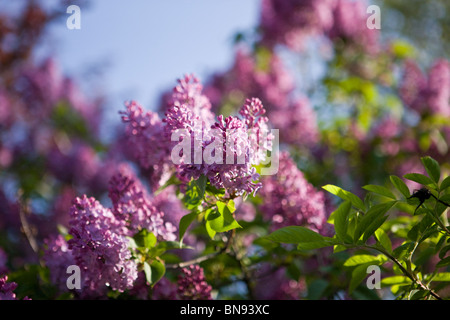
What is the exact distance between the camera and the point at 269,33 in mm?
3885

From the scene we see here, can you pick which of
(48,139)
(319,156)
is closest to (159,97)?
(319,156)

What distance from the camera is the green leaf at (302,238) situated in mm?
1280

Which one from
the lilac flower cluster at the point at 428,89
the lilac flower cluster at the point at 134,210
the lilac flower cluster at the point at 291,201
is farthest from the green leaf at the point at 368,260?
the lilac flower cluster at the point at 428,89

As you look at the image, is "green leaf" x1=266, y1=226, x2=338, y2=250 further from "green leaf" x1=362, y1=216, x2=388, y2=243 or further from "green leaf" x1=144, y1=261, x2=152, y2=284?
"green leaf" x1=144, y1=261, x2=152, y2=284

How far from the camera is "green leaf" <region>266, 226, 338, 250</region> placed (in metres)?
1.28

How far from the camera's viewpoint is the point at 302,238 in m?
1.29

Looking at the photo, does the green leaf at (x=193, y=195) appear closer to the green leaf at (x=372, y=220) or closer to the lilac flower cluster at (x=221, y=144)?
the lilac flower cluster at (x=221, y=144)

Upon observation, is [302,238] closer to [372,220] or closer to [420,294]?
[372,220]

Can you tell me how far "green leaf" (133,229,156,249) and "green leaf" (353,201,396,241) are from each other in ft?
2.11

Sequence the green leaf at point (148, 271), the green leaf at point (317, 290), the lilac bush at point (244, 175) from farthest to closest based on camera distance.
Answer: the green leaf at point (317, 290) → the green leaf at point (148, 271) → the lilac bush at point (244, 175)


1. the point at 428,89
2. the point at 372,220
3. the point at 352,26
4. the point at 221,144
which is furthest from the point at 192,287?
the point at 352,26

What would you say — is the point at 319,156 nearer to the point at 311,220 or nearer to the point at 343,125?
the point at 343,125

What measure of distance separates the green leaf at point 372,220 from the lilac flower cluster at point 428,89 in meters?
2.45

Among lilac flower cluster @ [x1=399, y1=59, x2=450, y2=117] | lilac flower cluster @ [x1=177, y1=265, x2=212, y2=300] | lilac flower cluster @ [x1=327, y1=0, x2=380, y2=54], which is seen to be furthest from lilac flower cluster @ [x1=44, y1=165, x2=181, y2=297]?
lilac flower cluster @ [x1=327, y1=0, x2=380, y2=54]
